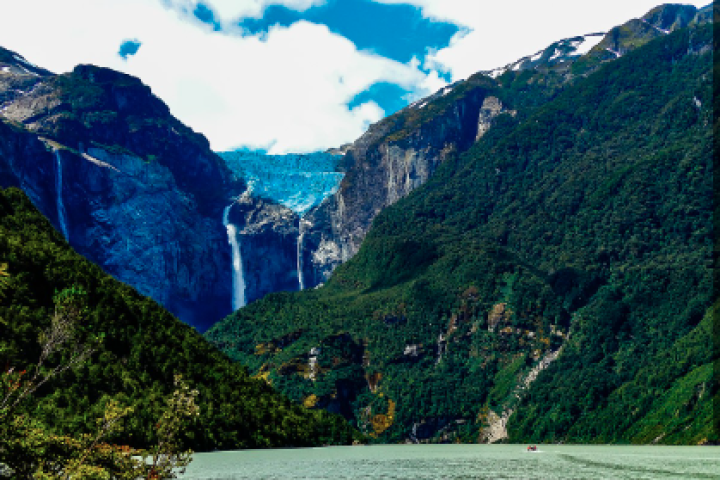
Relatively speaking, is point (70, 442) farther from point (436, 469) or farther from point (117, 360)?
point (117, 360)

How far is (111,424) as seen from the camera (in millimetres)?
34250

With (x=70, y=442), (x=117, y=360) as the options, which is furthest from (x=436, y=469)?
(x=70, y=442)

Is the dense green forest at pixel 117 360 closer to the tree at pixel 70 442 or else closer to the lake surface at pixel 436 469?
the lake surface at pixel 436 469

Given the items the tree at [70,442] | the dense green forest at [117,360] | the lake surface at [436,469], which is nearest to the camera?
the tree at [70,442]

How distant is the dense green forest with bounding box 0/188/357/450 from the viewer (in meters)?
117

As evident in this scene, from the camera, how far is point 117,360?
147 meters

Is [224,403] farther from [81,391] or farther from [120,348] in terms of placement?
[81,391]

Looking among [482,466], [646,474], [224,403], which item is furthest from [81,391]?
[646,474]

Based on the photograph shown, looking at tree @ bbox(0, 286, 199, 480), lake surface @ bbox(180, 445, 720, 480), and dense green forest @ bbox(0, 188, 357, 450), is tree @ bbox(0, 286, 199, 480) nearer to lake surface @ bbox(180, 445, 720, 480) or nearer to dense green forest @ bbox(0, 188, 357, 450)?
lake surface @ bbox(180, 445, 720, 480)

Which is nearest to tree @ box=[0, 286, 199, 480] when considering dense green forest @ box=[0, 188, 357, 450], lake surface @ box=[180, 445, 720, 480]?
→ lake surface @ box=[180, 445, 720, 480]

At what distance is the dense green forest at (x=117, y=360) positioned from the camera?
383 ft

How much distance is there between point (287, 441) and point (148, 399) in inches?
2366

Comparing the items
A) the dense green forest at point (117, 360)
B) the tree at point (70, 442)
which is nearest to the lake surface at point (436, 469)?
the dense green forest at point (117, 360)

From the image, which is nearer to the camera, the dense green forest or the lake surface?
the lake surface
